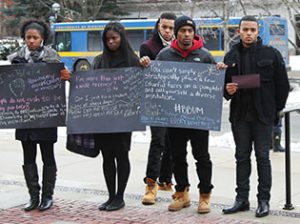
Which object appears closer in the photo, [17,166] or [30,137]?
[30,137]

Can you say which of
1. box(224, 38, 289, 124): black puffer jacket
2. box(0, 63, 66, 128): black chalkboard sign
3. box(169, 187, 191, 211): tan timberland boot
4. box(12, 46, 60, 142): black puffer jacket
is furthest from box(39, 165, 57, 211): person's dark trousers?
box(224, 38, 289, 124): black puffer jacket

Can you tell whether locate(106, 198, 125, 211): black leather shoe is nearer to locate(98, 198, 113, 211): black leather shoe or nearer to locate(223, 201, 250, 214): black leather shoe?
locate(98, 198, 113, 211): black leather shoe

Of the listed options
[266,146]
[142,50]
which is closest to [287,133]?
[266,146]

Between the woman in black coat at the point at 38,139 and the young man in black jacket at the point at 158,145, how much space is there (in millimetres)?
987

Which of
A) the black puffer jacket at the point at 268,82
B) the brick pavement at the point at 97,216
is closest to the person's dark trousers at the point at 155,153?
the brick pavement at the point at 97,216

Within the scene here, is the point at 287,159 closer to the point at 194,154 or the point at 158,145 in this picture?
the point at 194,154

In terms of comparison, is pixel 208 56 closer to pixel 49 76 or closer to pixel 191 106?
pixel 191 106

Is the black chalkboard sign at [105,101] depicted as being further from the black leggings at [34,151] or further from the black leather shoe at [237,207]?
the black leather shoe at [237,207]

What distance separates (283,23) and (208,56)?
26593mm

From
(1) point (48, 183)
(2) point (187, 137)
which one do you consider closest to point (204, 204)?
(2) point (187, 137)

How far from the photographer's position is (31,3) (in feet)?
141

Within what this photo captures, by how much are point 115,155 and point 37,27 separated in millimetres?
1510

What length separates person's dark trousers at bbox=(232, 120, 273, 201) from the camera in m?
5.93

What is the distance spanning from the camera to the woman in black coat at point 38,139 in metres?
6.39
